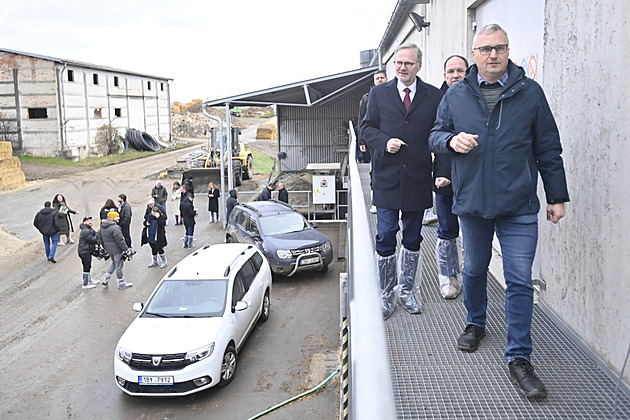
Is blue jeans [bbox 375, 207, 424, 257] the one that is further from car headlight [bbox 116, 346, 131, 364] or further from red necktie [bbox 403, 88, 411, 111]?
car headlight [bbox 116, 346, 131, 364]

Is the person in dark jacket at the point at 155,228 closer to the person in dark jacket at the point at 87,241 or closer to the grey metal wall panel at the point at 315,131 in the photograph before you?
the person in dark jacket at the point at 87,241

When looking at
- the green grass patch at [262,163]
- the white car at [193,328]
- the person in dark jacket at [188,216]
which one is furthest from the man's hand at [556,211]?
the green grass patch at [262,163]

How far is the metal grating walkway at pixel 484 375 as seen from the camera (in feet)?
10.1

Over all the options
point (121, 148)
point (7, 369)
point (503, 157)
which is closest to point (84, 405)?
point (7, 369)

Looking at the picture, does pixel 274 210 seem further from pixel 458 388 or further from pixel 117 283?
pixel 458 388

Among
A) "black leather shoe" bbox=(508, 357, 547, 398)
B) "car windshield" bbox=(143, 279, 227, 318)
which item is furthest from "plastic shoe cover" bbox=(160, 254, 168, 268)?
"black leather shoe" bbox=(508, 357, 547, 398)

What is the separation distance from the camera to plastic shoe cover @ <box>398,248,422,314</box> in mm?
4539

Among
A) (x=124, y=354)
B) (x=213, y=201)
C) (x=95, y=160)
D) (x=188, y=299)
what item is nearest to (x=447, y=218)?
(x=124, y=354)

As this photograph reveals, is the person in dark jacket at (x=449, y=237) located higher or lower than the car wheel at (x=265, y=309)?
higher

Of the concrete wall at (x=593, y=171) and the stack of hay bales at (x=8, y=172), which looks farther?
the stack of hay bales at (x=8, y=172)

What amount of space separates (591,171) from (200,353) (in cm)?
751

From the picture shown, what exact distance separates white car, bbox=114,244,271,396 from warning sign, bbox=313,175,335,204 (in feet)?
33.3

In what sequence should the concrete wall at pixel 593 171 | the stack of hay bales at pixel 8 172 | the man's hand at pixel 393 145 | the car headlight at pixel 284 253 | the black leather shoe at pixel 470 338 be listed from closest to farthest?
the concrete wall at pixel 593 171, the black leather shoe at pixel 470 338, the man's hand at pixel 393 145, the car headlight at pixel 284 253, the stack of hay bales at pixel 8 172

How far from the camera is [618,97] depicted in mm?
3350
